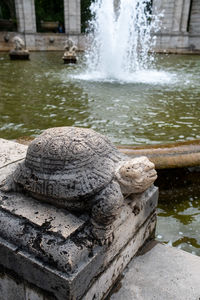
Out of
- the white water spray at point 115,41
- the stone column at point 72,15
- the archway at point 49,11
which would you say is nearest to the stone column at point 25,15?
the stone column at point 72,15

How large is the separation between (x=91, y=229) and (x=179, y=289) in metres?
0.89

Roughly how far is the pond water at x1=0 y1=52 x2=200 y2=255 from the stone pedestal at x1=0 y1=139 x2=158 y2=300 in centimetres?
113

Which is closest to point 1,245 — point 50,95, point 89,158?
point 89,158

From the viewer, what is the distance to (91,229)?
5.99ft

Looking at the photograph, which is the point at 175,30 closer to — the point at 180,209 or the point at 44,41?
the point at 44,41

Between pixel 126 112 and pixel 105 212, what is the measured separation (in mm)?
4565

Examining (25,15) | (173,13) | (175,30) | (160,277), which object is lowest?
(160,277)

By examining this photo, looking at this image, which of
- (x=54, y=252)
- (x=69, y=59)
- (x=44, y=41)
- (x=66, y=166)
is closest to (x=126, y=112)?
(x=66, y=166)

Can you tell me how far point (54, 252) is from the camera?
5.39 ft

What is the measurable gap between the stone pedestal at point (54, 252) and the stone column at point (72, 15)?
23242 mm

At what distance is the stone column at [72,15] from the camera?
22698 millimetres

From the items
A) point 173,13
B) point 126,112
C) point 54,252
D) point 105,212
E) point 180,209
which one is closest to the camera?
point 54,252

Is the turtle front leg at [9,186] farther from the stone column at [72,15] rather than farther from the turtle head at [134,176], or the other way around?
the stone column at [72,15]

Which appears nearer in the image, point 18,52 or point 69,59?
point 69,59
